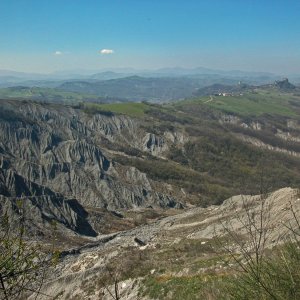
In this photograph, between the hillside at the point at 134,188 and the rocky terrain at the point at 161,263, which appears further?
the hillside at the point at 134,188

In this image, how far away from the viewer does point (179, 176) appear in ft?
337

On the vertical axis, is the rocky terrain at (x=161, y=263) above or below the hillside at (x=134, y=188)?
above

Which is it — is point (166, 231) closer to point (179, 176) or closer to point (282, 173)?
point (179, 176)

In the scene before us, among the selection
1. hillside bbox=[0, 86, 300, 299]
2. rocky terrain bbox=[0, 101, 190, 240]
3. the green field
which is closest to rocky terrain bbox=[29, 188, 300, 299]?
hillside bbox=[0, 86, 300, 299]

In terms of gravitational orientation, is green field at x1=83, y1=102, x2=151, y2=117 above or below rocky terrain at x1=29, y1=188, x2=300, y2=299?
below

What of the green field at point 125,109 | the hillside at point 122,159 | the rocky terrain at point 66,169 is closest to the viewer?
the rocky terrain at point 66,169

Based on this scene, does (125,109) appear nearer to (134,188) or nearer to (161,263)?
(134,188)

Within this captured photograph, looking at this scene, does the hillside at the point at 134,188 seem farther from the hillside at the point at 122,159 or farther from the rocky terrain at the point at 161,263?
the hillside at the point at 122,159

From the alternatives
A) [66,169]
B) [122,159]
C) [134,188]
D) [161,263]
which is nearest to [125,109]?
[122,159]

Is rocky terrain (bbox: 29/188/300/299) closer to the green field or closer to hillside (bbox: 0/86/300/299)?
hillside (bbox: 0/86/300/299)

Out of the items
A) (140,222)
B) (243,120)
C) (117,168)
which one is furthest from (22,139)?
(243,120)

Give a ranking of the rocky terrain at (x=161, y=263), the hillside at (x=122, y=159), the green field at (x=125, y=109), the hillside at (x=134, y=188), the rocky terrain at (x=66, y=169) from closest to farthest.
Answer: the rocky terrain at (x=161, y=263)
the hillside at (x=134, y=188)
the rocky terrain at (x=66, y=169)
the hillside at (x=122, y=159)
the green field at (x=125, y=109)

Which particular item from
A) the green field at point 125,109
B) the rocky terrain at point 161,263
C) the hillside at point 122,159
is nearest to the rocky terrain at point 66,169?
the hillside at point 122,159

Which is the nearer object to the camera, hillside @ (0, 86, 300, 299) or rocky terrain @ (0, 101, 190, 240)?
hillside @ (0, 86, 300, 299)
